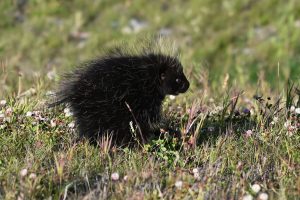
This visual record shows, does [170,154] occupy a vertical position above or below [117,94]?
below

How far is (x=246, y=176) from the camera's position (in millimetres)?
4359

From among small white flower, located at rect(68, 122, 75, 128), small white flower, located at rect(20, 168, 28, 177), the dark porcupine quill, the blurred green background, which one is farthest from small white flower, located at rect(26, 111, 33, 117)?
the blurred green background

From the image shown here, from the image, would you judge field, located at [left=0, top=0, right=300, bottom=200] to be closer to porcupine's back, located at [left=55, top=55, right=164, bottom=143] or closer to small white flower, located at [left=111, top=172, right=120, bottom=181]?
small white flower, located at [left=111, top=172, right=120, bottom=181]

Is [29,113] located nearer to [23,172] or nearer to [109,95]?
[109,95]

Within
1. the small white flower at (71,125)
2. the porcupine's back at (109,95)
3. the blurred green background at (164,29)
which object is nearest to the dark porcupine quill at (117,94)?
the porcupine's back at (109,95)

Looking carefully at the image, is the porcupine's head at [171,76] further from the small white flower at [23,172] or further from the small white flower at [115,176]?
the small white flower at [23,172]

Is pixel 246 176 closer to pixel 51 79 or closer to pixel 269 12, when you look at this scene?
pixel 51 79

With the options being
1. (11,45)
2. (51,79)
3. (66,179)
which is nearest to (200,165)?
(66,179)

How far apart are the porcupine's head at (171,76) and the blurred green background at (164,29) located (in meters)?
6.41

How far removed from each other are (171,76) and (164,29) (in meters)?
8.79

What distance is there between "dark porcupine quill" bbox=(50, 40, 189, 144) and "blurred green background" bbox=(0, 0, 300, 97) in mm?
6768

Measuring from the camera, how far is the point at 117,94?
17.0ft

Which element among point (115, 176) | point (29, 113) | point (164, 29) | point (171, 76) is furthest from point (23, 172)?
point (164, 29)

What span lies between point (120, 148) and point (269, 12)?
9.90 m
